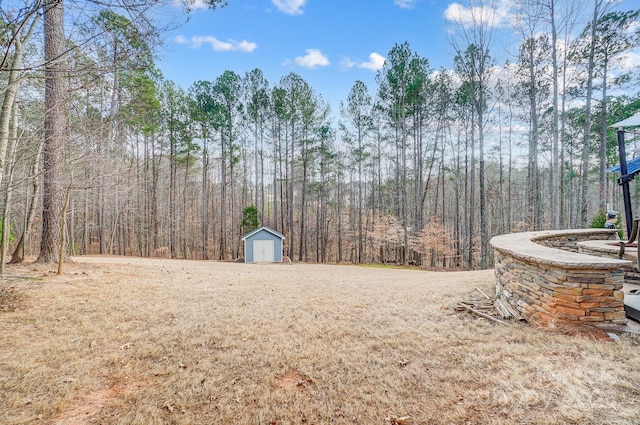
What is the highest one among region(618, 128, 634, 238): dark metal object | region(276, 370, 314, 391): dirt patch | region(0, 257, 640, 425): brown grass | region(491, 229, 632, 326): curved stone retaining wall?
region(618, 128, 634, 238): dark metal object

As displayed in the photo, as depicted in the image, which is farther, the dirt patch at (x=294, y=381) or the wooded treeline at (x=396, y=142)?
the wooded treeline at (x=396, y=142)

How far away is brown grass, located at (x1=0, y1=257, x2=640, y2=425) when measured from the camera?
177 cm

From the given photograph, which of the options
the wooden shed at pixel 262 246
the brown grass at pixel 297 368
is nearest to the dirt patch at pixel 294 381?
the brown grass at pixel 297 368

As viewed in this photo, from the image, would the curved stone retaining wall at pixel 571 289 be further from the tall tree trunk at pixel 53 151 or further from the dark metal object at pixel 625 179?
the tall tree trunk at pixel 53 151

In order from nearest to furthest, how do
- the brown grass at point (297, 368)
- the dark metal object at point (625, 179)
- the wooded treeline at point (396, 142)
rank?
the brown grass at point (297, 368), the dark metal object at point (625, 179), the wooded treeline at point (396, 142)

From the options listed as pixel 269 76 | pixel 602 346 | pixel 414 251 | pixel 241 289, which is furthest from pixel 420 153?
pixel 602 346

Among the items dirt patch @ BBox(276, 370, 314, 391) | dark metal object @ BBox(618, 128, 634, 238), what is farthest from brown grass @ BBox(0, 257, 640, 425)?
dark metal object @ BBox(618, 128, 634, 238)

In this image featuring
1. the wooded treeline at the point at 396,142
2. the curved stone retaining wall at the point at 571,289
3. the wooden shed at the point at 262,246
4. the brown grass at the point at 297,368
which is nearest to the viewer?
the brown grass at the point at 297,368

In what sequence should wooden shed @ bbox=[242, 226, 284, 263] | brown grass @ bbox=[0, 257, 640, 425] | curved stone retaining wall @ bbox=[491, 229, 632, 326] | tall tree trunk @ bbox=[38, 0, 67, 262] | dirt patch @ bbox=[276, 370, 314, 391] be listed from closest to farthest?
brown grass @ bbox=[0, 257, 640, 425]
dirt patch @ bbox=[276, 370, 314, 391]
curved stone retaining wall @ bbox=[491, 229, 632, 326]
tall tree trunk @ bbox=[38, 0, 67, 262]
wooden shed @ bbox=[242, 226, 284, 263]

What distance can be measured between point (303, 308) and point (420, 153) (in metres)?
14.8

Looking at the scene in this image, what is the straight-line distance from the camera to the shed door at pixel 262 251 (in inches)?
635

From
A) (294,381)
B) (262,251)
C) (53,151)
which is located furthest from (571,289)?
(262,251)

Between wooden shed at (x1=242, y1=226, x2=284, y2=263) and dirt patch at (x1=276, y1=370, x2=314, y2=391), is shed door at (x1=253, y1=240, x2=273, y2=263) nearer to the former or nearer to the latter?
wooden shed at (x1=242, y1=226, x2=284, y2=263)

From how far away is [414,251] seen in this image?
56.9 ft
